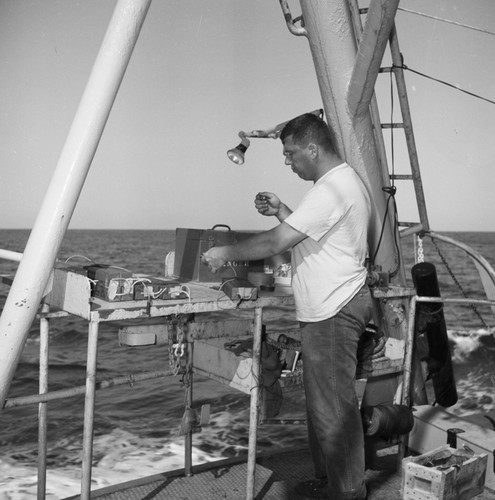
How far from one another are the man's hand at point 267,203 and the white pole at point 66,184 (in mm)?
1123

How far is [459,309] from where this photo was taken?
72.5 feet

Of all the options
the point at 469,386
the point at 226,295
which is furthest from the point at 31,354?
the point at 226,295

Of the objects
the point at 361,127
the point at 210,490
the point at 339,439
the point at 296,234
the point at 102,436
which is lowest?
Result: the point at 102,436

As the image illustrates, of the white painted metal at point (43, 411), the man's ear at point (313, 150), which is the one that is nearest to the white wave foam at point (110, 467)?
the white painted metal at point (43, 411)

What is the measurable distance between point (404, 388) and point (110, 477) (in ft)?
12.0

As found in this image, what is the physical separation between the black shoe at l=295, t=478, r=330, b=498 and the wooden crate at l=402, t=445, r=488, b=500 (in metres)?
0.44

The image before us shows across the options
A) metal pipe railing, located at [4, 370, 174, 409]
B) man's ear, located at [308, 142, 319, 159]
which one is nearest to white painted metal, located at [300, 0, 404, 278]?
man's ear, located at [308, 142, 319, 159]

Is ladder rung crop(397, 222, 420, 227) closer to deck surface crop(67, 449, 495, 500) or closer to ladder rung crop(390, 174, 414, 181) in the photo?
ladder rung crop(390, 174, 414, 181)

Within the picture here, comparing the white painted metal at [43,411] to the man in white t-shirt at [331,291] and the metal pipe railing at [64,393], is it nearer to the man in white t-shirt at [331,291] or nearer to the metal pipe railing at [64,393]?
the metal pipe railing at [64,393]

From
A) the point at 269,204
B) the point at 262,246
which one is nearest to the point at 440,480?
the point at 262,246

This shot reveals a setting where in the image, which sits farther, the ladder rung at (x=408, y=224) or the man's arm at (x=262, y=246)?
the ladder rung at (x=408, y=224)

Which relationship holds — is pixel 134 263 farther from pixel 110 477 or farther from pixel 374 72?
pixel 374 72

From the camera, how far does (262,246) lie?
299 centimetres

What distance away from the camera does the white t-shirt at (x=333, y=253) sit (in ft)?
9.96
